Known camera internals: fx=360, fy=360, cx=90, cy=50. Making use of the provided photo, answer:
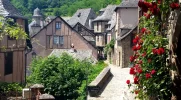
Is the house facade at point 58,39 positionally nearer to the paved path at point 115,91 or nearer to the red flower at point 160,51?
the paved path at point 115,91

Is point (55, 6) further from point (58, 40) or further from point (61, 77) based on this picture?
point (61, 77)

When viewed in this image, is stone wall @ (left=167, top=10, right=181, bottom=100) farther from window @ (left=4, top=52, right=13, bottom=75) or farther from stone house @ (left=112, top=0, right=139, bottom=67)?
stone house @ (left=112, top=0, right=139, bottom=67)

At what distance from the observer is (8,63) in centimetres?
2233

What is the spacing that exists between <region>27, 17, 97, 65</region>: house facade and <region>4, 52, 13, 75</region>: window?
83.0 ft

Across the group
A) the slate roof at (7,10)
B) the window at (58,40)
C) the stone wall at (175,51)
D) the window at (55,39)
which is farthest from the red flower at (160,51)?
the window at (55,39)

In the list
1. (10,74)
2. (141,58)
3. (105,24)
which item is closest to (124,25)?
(10,74)

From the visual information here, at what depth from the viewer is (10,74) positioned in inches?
887

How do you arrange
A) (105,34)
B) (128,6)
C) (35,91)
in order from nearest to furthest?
(35,91) → (128,6) → (105,34)

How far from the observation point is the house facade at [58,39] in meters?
48.5

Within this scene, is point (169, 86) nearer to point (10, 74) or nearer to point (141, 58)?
point (141, 58)

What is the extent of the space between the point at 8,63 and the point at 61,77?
3563 millimetres

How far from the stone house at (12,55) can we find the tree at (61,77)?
1278 millimetres

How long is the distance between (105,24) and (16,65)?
39.5 metres

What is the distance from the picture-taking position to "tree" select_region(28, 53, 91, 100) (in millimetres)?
20891
